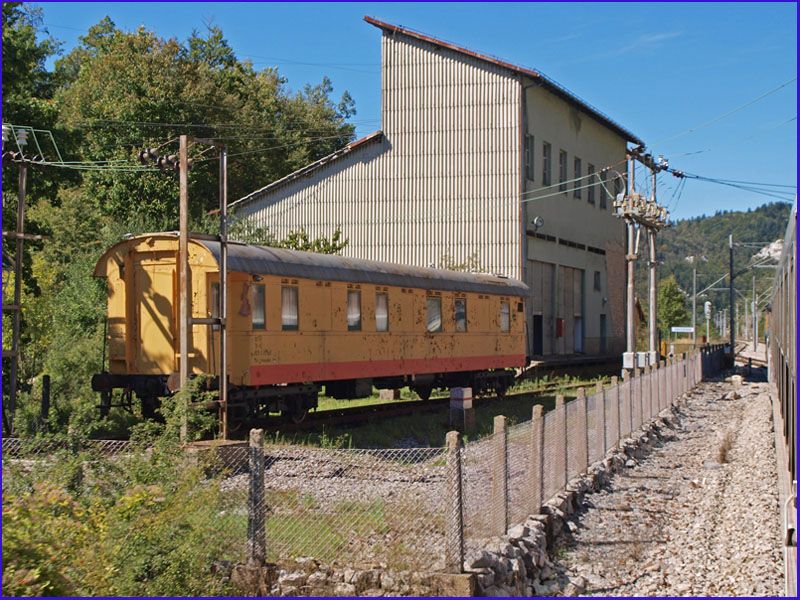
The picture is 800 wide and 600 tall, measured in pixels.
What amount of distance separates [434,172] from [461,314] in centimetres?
1433

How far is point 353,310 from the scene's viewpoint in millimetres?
20781

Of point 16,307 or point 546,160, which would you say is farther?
point 546,160

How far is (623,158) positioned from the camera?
52750mm

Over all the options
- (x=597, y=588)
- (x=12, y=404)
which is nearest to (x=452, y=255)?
(x=12, y=404)

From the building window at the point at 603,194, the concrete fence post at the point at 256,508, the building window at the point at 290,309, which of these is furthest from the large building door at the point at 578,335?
the concrete fence post at the point at 256,508

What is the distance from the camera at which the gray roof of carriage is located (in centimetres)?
1772

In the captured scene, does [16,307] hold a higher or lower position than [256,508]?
higher

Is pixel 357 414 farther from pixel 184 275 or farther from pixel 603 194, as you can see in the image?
pixel 603 194

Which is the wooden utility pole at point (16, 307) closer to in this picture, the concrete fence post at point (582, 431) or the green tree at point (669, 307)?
the concrete fence post at point (582, 431)

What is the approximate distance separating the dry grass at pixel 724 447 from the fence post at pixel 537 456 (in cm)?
850

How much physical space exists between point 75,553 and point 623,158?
47731 millimetres

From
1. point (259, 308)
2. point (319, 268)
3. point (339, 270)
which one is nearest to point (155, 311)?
point (259, 308)

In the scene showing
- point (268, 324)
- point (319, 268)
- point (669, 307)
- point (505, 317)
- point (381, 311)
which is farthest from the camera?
point (669, 307)

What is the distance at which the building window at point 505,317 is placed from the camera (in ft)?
90.7
